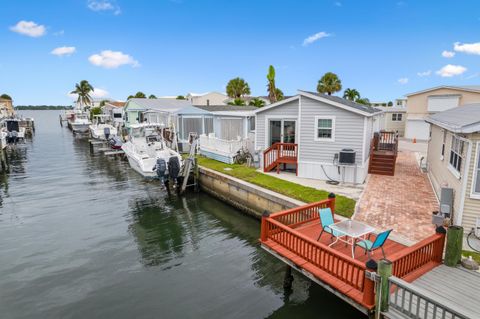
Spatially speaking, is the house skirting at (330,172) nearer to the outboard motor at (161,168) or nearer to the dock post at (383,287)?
the outboard motor at (161,168)

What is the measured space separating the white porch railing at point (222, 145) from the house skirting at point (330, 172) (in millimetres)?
5296

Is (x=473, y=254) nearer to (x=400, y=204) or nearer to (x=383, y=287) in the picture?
(x=383, y=287)

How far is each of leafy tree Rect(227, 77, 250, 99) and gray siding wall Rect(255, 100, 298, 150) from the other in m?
42.8

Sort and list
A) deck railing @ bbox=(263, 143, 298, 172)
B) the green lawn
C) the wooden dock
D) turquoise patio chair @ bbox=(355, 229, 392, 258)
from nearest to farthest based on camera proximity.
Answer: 1. the wooden dock
2. turquoise patio chair @ bbox=(355, 229, 392, 258)
3. the green lawn
4. deck railing @ bbox=(263, 143, 298, 172)

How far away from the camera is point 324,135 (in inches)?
569

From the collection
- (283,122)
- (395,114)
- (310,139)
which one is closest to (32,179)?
(283,122)

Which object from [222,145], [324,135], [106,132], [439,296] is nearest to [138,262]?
[439,296]

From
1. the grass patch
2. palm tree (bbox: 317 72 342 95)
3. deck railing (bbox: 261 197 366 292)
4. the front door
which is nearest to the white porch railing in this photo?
the front door

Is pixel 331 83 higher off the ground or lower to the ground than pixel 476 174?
higher

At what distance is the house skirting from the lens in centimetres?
1412

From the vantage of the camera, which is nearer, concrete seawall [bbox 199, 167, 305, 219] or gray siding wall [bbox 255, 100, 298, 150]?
concrete seawall [bbox 199, 167, 305, 219]

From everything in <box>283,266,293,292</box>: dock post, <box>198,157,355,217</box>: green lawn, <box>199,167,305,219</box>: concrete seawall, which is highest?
<box>198,157,355,217</box>: green lawn

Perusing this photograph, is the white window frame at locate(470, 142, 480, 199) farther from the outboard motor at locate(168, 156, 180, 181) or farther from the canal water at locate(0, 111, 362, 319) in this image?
the outboard motor at locate(168, 156, 180, 181)

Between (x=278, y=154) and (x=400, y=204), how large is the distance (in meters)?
6.59
